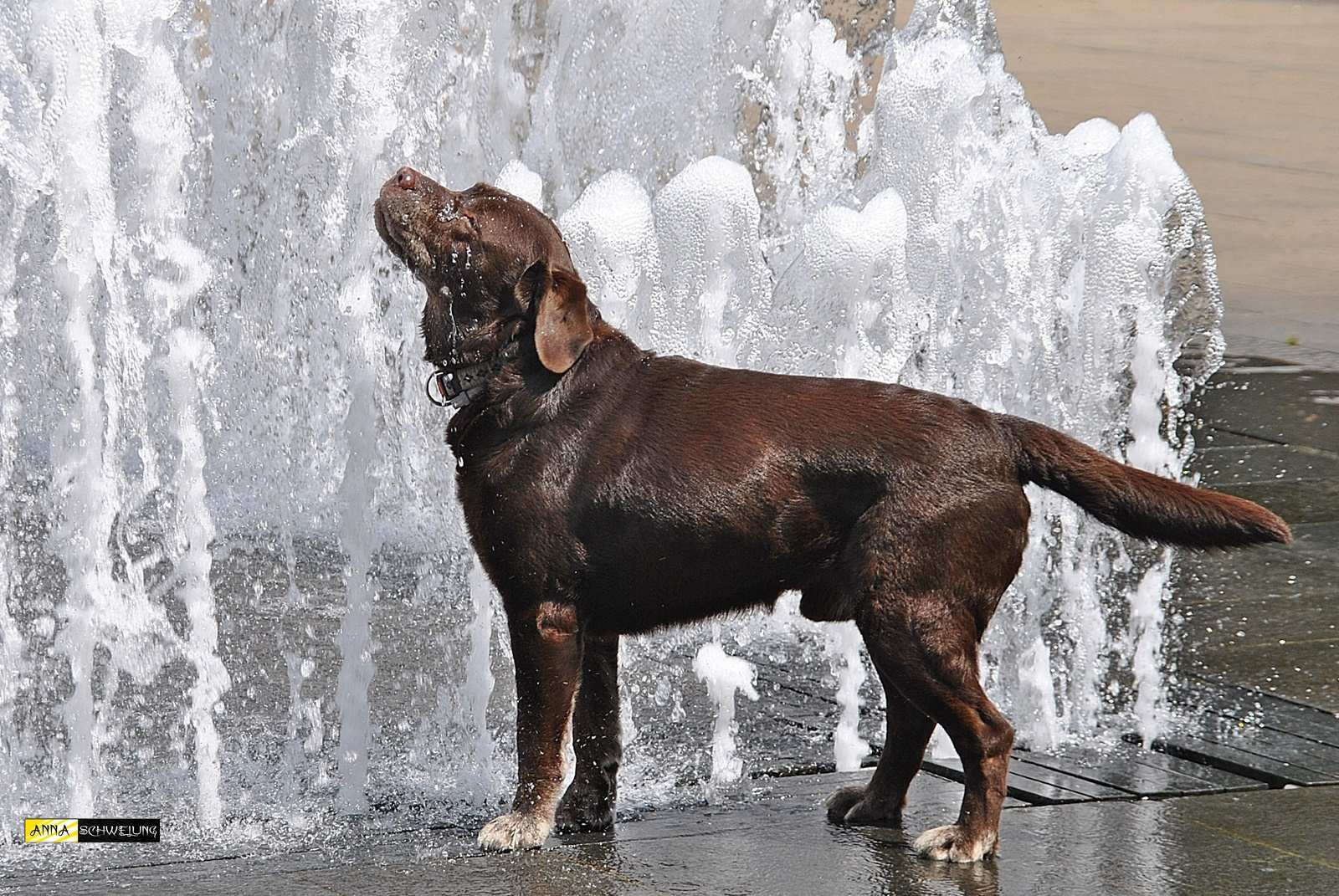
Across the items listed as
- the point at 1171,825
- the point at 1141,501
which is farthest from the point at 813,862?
the point at 1141,501

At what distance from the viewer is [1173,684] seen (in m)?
5.72

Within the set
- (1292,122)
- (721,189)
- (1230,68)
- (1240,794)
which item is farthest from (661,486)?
(1230,68)

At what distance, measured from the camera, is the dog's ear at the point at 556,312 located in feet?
13.7

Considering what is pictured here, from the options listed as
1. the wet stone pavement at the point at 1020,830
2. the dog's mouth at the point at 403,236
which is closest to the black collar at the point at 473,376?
the dog's mouth at the point at 403,236

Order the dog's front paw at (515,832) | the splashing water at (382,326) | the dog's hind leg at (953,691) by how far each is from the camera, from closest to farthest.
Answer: the dog's hind leg at (953,691) < the dog's front paw at (515,832) < the splashing water at (382,326)

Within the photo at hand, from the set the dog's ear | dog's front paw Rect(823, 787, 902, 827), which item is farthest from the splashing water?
the dog's ear

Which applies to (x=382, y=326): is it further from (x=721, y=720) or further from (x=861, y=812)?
(x=861, y=812)

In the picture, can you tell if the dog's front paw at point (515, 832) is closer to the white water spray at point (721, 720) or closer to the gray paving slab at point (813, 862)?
the gray paving slab at point (813, 862)

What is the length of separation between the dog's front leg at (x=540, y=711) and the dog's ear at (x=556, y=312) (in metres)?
0.57

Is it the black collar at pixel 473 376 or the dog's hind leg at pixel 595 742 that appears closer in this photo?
the black collar at pixel 473 376

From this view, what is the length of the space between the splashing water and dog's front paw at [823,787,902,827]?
523 mm

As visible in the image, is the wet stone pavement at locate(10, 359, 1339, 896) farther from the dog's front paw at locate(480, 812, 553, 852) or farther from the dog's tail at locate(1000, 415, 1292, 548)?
the dog's tail at locate(1000, 415, 1292, 548)

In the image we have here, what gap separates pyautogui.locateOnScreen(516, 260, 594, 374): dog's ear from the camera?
4164 mm

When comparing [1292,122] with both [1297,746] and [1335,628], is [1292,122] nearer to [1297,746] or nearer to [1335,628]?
[1335,628]
